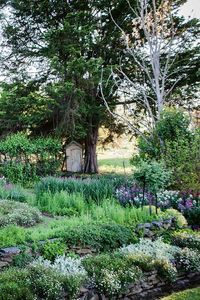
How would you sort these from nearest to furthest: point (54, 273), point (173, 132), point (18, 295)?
point (18, 295), point (54, 273), point (173, 132)

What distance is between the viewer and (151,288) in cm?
514

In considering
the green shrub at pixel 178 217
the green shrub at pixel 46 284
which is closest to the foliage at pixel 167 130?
the green shrub at pixel 178 217

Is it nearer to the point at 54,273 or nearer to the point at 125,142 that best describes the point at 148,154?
the point at 54,273

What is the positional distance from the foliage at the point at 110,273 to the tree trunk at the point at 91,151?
1161cm

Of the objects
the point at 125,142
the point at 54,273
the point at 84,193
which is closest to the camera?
the point at 54,273

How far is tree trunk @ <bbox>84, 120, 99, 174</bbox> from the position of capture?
16.7m

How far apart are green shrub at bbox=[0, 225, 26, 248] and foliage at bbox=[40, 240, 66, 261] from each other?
1.19 feet

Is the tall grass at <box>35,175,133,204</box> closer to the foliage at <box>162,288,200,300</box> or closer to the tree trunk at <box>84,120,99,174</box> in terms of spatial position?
the foliage at <box>162,288,200,300</box>

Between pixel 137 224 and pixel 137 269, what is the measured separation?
1.45 meters

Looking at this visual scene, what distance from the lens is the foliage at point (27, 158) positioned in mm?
12945

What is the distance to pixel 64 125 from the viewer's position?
14789 millimetres

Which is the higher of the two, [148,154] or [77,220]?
[148,154]

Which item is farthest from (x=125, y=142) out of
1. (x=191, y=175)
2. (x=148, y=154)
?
(x=191, y=175)

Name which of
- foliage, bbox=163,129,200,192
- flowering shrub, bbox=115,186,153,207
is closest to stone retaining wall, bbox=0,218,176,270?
flowering shrub, bbox=115,186,153,207
